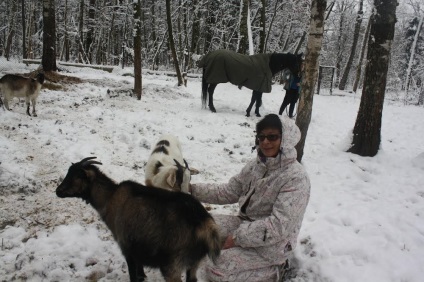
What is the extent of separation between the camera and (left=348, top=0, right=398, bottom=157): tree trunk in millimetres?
6555

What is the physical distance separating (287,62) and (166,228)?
346 inches

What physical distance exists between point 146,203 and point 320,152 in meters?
5.65

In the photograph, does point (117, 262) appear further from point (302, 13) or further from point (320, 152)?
point (302, 13)

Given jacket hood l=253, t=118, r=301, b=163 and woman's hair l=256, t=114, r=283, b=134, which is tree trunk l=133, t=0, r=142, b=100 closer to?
woman's hair l=256, t=114, r=283, b=134

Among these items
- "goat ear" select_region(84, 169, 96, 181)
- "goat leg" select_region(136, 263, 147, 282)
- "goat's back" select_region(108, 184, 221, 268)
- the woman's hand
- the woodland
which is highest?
the woodland

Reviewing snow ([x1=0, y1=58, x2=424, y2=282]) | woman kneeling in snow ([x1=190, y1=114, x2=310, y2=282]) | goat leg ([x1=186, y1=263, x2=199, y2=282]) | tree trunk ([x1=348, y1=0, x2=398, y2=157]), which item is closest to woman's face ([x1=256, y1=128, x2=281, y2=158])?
woman kneeling in snow ([x1=190, y1=114, x2=310, y2=282])

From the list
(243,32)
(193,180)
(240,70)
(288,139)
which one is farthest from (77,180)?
(243,32)

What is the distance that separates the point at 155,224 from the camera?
278cm

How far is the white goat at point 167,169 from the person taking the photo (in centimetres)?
362

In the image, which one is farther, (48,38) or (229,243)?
(48,38)

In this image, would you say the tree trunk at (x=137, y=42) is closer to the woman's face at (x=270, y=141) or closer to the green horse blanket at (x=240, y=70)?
the green horse blanket at (x=240, y=70)

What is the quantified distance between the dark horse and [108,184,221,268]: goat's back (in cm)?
805

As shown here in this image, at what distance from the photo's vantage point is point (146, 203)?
2.89 meters

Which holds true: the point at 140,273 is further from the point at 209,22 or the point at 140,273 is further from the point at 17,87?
the point at 209,22
